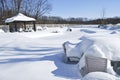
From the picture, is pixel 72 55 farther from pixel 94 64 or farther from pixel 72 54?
pixel 94 64

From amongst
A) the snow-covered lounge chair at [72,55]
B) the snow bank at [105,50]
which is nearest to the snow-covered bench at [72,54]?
the snow-covered lounge chair at [72,55]

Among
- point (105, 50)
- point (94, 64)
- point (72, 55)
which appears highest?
point (105, 50)

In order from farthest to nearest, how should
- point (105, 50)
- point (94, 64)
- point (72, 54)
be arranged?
point (72, 54), point (105, 50), point (94, 64)

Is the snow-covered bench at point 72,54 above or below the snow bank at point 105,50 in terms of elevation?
below

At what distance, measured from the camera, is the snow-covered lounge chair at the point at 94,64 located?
6.85 metres

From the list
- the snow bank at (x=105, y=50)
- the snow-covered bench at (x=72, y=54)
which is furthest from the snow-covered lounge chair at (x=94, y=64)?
the snow-covered bench at (x=72, y=54)

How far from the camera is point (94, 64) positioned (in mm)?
6949

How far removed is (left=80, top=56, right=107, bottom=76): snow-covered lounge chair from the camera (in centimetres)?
685

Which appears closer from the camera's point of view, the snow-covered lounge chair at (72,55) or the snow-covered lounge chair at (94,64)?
the snow-covered lounge chair at (94,64)

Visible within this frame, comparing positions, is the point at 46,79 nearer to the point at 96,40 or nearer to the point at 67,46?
the point at 96,40

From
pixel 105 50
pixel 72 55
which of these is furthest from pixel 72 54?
pixel 105 50

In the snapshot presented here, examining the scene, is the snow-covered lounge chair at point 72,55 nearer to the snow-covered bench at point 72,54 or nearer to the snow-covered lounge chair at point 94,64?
the snow-covered bench at point 72,54

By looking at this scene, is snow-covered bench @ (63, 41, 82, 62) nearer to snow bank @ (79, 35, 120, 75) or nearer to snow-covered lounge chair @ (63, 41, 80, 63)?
snow-covered lounge chair @ (63, 41, 80, 63)

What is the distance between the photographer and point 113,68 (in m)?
7.09
